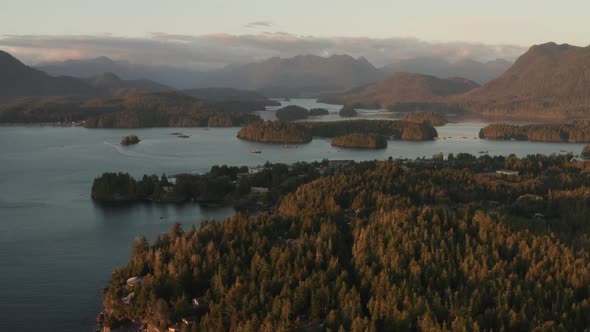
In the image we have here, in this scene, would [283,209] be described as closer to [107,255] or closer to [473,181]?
[107,255]

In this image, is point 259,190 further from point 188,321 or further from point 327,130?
point 327,130

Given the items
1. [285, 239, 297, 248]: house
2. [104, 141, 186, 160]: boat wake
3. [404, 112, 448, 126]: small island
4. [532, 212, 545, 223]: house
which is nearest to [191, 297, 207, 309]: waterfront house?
[285, 239, 297, 248]: house

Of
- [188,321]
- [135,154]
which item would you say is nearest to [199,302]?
[188,321]

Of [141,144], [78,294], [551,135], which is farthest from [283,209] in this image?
[551,135]

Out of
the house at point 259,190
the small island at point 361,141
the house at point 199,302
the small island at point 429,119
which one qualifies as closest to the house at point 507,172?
the house at point 259,190

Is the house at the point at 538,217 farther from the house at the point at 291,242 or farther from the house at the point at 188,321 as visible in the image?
the house at the point at 188,321

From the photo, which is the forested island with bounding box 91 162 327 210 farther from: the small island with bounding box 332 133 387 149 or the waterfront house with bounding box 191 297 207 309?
the small island with bounding box 332 133 387 149
